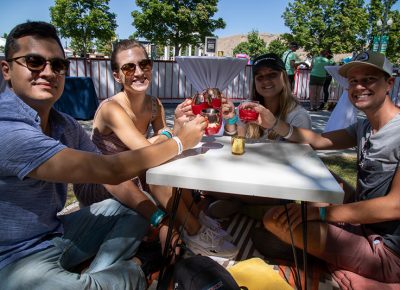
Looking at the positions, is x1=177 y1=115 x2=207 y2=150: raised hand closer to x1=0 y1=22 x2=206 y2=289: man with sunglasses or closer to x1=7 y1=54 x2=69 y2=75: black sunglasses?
x1=0 y1=22 x2=206 y2=289: man with sunglasses

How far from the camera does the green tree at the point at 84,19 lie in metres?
32.0

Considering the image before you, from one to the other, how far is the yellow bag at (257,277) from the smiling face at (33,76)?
1.45 m

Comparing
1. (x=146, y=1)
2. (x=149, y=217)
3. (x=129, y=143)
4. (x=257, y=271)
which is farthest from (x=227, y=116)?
(x=146, y=1)

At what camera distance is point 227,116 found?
2.30 metres

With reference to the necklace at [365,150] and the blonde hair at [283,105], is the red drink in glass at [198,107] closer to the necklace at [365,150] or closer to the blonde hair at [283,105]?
the blonde hair at [283,105]

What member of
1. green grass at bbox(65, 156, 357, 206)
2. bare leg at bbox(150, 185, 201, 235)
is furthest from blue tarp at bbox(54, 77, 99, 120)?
bare leg at bbox(150, 185, 201, 235)

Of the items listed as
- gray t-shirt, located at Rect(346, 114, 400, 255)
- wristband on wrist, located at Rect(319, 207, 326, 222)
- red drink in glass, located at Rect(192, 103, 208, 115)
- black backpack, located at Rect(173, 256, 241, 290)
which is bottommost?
black backpack, located at Rect(173, 256, 241, 290)

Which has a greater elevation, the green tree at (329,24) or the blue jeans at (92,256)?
the green tree at (329,24)

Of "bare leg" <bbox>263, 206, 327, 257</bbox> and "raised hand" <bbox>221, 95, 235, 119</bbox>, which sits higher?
"raised hand" <bbox>221, 95, 235, 119</bbox>

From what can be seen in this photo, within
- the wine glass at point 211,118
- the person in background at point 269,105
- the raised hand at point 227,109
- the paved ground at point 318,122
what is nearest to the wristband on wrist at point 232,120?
the raised hand at point 227,109

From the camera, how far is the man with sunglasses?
1.33m

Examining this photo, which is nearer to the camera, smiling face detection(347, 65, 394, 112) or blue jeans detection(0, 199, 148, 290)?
blue jeans detection(0, 199, 148, 290)

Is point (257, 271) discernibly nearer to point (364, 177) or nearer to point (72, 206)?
point (364, 177)

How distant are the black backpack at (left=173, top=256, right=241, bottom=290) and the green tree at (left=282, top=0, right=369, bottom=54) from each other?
4707 centimetres
